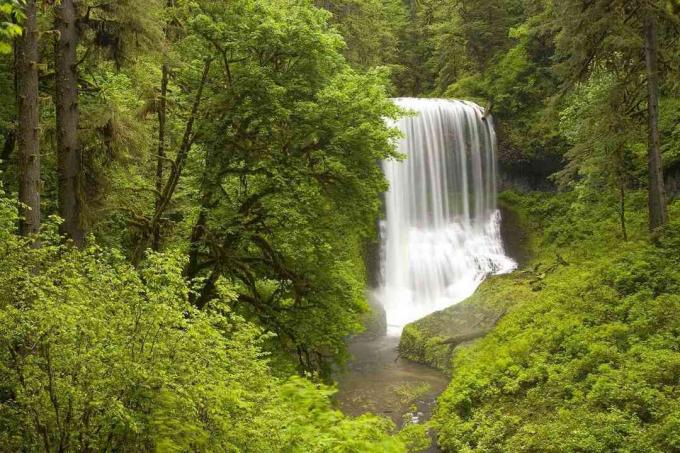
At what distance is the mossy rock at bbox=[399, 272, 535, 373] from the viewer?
1809 centimetres

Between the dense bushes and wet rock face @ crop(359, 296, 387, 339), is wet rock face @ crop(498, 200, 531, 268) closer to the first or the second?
wet rock face @ crop(359, 296, 387, 339)

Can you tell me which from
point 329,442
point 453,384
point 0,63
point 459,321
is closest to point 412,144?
point 459,321

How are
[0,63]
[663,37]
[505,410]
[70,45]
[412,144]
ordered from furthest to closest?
1. [412,144]
2. [663,37]
3. [505,410]
4. [0,63]
5. [70,45]

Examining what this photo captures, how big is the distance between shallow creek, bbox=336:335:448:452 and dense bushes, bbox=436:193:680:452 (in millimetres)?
910

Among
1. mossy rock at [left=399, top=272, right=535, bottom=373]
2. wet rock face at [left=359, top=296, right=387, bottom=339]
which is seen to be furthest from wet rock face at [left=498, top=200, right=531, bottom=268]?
wet rock face at [left=359, top=296, right=387, bottom=339]

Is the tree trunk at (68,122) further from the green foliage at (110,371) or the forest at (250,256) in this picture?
the green foliage at (110,371)

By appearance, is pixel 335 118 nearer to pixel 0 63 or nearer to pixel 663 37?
pixel 0 63

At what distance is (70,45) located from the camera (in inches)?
313

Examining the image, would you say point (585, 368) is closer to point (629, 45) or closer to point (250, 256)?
point (250, 256)

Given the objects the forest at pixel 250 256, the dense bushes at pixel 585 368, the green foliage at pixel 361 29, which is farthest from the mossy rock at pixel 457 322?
the green foliage at pixel 361 29

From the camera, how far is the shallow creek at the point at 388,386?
14.3m

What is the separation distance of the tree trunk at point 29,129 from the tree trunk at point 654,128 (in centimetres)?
1413

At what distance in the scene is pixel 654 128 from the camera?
1484 cm

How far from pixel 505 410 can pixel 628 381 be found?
Answer: 8.55ft
